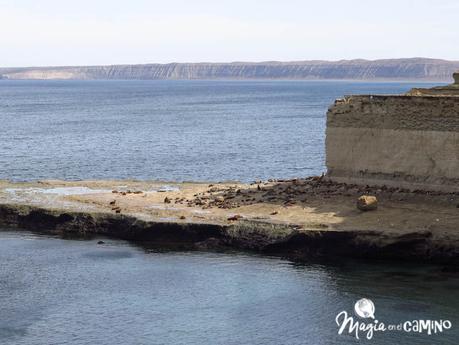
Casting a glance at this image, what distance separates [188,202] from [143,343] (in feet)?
54.1

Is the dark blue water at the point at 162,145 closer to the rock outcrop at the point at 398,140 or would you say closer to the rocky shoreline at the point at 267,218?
the rocky shoreline at the point at 267,218

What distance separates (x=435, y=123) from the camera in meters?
38.2

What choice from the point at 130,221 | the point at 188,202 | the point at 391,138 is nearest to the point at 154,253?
the point at 130,221

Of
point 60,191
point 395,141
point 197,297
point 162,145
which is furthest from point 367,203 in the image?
point 162,145

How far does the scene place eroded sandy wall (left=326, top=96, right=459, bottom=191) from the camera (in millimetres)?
37781

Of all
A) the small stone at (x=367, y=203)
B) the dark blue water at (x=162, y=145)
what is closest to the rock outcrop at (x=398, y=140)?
the small stone at (x=367, y=203)

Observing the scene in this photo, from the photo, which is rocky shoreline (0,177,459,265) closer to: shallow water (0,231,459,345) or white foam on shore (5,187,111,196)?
white foam on shore (5,187,111,196)

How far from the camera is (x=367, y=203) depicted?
37125 mm

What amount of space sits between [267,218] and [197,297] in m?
8.21

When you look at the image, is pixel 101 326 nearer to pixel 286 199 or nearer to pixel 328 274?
pixel 328 274

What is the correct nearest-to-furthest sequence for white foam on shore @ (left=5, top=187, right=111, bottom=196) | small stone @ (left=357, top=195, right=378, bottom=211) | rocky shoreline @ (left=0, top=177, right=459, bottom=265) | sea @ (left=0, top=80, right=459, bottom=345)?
sea @ (left=0, top=80, right=459, bottom=345) < rocky shoreline @ (left=0, top=177, right=459, bottom=265) < small stone @ (left=357, top=195, right=378, bottom=211) < white foam on shore @ (left=5, top=187, right=111, bottom=196)

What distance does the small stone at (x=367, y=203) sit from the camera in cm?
3716

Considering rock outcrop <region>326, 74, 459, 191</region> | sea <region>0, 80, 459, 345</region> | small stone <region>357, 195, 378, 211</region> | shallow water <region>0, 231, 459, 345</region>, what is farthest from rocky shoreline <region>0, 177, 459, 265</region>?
shallow water <region>0, 231, 459, 345</region>

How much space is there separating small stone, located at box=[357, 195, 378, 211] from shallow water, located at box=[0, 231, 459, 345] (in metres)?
3.67
